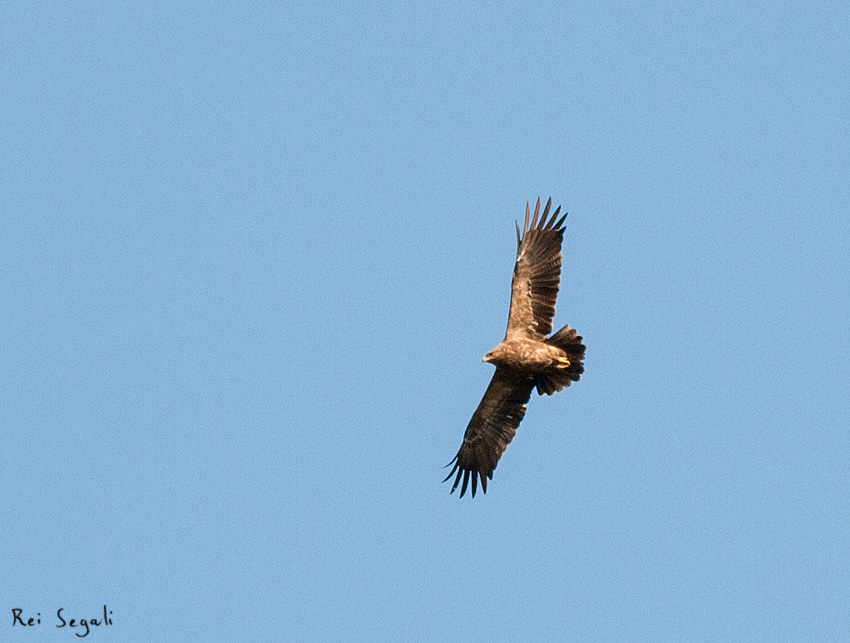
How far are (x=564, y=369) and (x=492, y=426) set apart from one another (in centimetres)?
202

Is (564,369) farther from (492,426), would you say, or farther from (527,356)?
(492,426)

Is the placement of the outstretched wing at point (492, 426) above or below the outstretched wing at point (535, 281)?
below

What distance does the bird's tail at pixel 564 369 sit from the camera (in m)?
17.8

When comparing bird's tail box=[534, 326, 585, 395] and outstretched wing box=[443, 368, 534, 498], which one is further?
outstretched wing box=[443, 368, 534, 498]

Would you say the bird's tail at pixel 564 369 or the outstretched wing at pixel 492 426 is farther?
the outstretched wing at pixel 492 426

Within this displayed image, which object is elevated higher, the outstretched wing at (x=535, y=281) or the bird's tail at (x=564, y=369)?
the outstretched wing at (x=535, y=281)

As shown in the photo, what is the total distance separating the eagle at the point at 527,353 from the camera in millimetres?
17938

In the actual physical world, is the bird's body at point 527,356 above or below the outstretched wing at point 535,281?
below

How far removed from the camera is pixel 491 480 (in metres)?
19.9

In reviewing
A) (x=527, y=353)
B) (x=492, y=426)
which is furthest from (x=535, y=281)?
(x=492, y=426)

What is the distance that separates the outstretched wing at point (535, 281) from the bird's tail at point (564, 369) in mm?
490

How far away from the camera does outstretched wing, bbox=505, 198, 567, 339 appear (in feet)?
60.3

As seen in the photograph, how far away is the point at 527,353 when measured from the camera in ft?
58.9

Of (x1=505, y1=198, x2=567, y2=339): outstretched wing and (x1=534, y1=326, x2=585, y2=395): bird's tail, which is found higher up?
(x1=505, y1=198, x2=567, y2=339): outstretched wing
